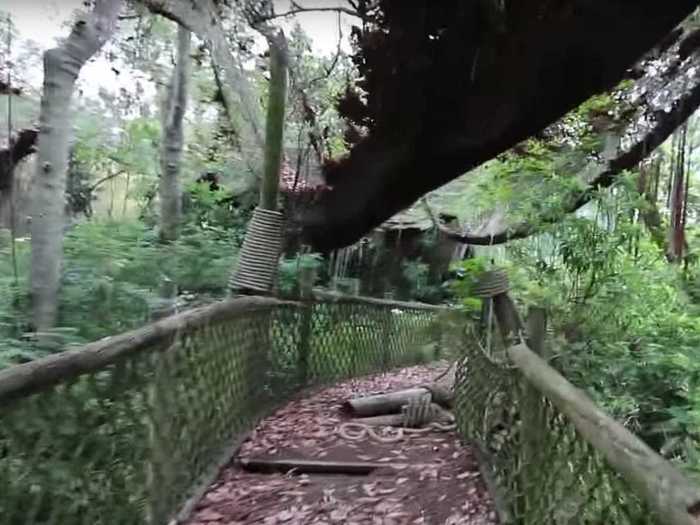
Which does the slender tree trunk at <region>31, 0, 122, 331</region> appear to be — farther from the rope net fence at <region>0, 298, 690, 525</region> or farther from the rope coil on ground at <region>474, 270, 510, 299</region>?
the rope coil on ground at <region>474, 270, 510, 299</region>

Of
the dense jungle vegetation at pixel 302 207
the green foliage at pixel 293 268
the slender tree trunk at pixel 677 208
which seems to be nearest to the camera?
the dense jungle vegetation at pixel 302 207

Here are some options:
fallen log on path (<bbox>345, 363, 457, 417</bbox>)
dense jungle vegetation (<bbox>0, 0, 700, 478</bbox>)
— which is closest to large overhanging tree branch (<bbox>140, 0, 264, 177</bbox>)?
dense jungle vegetation (<bbox>0, 0, 700, 478</bbox>)

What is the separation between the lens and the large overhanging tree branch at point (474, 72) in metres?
4.00

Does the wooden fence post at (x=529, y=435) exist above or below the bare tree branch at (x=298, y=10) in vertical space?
below

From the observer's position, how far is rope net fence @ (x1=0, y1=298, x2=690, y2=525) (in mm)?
1493

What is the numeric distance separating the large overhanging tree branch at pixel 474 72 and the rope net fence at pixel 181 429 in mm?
1482

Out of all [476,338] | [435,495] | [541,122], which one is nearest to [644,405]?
[476,338]

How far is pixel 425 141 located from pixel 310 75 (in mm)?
2160

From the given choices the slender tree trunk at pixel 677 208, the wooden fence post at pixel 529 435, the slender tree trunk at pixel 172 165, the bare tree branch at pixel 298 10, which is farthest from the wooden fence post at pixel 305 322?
the slender tree trunk at pixel 677 208

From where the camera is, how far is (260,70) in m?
6.53

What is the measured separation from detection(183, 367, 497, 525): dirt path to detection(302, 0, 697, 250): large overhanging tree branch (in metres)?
2.01

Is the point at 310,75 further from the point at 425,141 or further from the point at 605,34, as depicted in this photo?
the point at 605,34

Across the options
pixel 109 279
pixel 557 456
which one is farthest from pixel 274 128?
pixel 557 456

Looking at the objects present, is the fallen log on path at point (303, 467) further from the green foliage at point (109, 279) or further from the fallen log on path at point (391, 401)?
the fallen log on path at point (391, 401)
